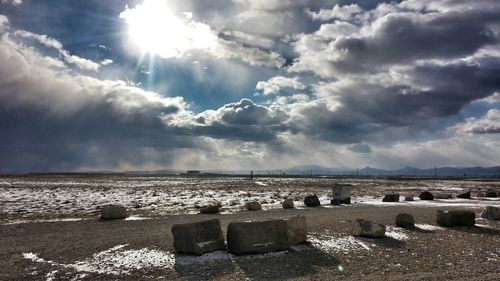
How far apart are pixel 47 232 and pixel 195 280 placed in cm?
967

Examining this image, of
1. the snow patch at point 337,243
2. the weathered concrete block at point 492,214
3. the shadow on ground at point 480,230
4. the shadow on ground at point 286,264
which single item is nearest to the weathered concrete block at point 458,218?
the shadow on ground at point 480,230

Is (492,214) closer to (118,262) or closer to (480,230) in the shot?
(480,230)

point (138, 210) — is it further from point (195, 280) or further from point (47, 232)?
point (195, 280)

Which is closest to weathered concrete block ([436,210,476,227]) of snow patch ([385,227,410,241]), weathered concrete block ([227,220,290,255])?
snow patch ([385,227,410,241])

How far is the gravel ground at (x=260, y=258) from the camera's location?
32.9ft

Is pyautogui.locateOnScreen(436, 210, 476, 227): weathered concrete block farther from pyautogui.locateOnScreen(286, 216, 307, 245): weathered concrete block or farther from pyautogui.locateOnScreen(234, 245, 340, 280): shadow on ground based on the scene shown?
pyautogui.locateOnScreen(234, 245, 340, 280): shadow on ground

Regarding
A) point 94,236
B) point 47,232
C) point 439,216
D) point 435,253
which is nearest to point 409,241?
point 435,253

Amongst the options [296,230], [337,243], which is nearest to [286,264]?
[296,230]

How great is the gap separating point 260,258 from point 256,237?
722mm

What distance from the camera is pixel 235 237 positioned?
468 inches

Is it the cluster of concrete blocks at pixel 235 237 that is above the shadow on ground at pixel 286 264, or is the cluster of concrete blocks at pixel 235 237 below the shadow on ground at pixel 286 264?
above

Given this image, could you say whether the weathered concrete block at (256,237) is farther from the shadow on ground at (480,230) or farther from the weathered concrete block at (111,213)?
the weathered concrete block at (111,213)

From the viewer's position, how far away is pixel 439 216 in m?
17.6

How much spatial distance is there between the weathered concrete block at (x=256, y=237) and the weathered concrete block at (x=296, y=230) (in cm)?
46
